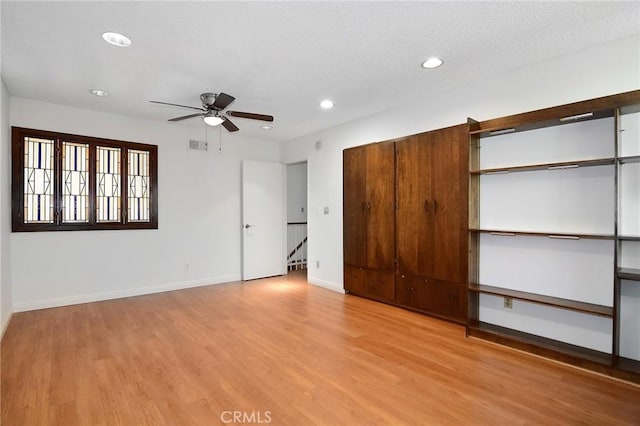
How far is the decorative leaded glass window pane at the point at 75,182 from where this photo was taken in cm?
436

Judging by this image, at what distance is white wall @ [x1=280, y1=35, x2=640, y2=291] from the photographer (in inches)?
106

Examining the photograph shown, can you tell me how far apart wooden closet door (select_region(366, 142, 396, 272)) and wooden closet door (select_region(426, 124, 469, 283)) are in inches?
24.0

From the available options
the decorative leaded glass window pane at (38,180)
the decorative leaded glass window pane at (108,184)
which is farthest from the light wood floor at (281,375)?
the decorative leaded glass window pane at (108,184)

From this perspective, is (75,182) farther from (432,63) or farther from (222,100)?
(432,63)

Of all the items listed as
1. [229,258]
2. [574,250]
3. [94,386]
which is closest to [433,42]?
[574,250]

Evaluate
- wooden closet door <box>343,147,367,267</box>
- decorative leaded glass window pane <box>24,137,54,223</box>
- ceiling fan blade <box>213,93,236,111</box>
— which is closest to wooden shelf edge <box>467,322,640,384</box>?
wooden closet door <box>343,147,367,267</box>

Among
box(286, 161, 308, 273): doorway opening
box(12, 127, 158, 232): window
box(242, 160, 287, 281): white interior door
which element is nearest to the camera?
box(12, 127, 158, 232): window

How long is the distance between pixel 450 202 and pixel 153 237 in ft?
14.4

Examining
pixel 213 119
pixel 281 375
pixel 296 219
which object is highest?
pixel 213 119

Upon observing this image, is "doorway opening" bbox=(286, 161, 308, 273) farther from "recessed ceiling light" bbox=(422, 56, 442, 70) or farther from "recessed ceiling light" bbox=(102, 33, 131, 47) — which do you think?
"recessed ceiling light" bbox=(102, 33, 131, 47)

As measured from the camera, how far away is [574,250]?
2.89m

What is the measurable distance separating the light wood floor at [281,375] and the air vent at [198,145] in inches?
111

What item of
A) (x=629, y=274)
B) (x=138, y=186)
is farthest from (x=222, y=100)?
(x=629, y=274)

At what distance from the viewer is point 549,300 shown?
2883mm
